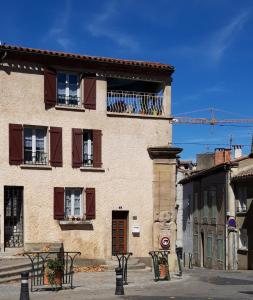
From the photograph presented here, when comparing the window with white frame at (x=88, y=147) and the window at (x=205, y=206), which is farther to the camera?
the window at (x=205, y=206)

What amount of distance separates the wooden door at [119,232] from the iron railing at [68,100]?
4968 mm

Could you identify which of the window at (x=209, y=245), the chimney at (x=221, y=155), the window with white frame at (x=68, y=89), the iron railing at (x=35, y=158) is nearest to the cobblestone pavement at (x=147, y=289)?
the iron railing at (x=35, y=158)

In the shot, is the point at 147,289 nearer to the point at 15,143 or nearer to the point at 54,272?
the point at 54,272

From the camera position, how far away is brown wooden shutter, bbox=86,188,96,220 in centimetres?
2491

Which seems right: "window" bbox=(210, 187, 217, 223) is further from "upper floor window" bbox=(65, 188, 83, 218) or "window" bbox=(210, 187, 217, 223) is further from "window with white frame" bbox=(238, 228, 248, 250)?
Result: "upper floor window" bbox=(65, 188, 83, 218)

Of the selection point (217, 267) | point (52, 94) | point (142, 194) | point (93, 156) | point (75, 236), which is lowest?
point (217, 267)

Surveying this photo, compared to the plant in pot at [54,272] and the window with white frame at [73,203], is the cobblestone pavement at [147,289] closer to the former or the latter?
the plant in pot at [54,272]

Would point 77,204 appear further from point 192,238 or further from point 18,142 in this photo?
point 192,238

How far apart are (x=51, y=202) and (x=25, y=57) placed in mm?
5945

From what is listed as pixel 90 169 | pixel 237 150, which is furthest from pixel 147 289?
pixel 237 150

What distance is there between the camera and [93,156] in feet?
83.3

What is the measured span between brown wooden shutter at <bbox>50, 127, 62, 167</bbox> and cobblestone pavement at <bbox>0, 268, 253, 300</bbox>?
5.05m

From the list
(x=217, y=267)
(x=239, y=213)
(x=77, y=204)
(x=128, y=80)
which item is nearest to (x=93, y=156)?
(x=77, y=204)

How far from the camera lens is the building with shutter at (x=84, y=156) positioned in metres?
24.0
